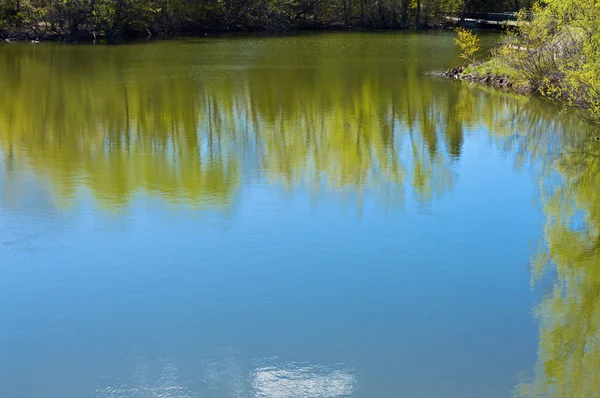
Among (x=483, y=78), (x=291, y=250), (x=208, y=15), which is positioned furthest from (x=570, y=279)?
(x=208, y=15)

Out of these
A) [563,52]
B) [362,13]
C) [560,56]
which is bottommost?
[560,56]

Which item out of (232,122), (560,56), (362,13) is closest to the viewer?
(232,122)

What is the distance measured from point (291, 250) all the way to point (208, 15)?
4418 centimetres

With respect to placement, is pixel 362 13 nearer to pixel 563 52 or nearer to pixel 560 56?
pixel 560 56

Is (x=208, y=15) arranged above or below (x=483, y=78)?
above

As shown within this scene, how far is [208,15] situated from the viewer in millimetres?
53312

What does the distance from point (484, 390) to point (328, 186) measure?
24.6 feet

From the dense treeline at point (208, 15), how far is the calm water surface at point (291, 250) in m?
24.6

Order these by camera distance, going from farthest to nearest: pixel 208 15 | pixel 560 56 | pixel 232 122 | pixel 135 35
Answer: pixel 208 15 < pixel 135 35 < pixel 560 56 < pixel 232 122

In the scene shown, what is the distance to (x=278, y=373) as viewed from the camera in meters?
8.05

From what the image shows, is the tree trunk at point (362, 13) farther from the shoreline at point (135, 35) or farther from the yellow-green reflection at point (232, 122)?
the yellow-green reflection at point (232, 122)

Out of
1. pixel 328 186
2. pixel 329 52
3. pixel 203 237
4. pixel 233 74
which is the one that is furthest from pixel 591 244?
pixel 329 52

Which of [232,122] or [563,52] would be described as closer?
[232,122]

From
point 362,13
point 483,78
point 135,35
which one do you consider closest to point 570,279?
point 483,78
